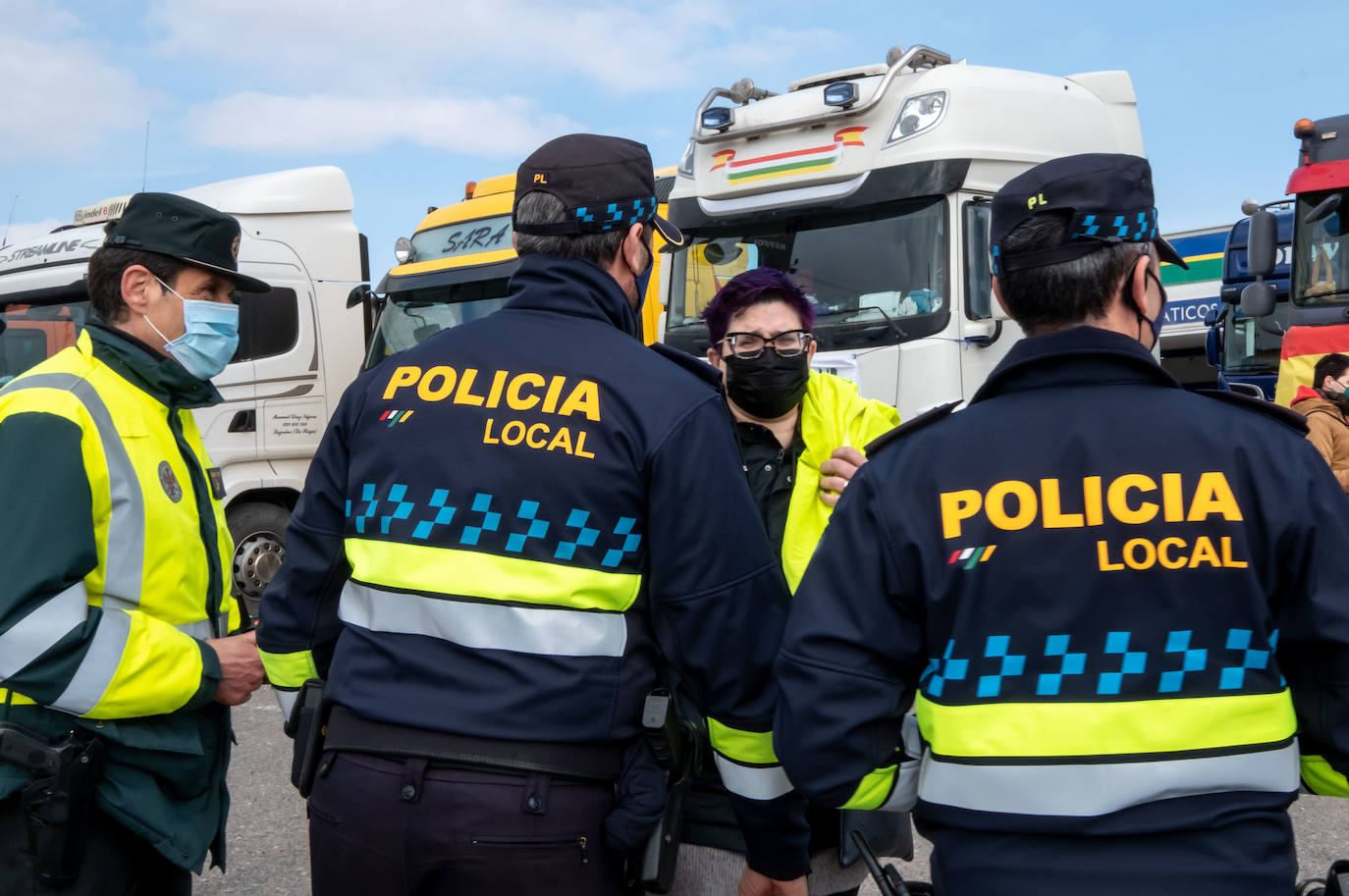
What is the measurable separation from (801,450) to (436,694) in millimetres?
1159

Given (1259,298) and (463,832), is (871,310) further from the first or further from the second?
(1259,298)

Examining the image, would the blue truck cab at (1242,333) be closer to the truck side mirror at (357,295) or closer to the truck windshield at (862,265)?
the truck windshield at (862,265)

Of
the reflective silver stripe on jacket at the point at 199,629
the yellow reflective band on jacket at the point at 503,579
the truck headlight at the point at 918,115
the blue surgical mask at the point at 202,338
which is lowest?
the reflective silver stripe on jacket at the point at 199,629

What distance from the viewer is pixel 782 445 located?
9.05 feet

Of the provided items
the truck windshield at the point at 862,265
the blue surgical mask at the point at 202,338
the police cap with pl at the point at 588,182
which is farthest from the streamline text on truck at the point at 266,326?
the police cap with pl at the point at 588,182

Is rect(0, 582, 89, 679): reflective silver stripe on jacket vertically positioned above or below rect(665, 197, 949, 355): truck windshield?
below

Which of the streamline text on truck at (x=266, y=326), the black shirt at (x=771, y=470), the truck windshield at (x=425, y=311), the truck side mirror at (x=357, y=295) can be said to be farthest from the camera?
the truck side mirror at (x=357, y=295)

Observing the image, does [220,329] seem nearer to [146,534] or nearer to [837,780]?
[146,534]

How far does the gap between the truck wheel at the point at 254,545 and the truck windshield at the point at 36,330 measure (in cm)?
169

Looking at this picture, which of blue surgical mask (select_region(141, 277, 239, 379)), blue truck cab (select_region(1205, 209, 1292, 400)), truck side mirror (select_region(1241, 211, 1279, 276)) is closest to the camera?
blue surgical mask (select_region(141, 277, 239, 379))

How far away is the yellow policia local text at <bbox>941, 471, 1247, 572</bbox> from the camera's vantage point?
4.98ft

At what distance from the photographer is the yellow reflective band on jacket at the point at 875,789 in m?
1.71

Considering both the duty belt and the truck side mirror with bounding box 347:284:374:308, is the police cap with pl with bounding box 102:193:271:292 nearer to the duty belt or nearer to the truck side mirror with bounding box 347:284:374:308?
the duty belt

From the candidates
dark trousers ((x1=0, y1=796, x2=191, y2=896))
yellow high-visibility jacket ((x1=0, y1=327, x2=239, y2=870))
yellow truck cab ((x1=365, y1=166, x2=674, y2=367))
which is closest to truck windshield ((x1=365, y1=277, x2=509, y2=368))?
yellow truck cab ((x1=365, y1=166, x2=674, y2=367))
